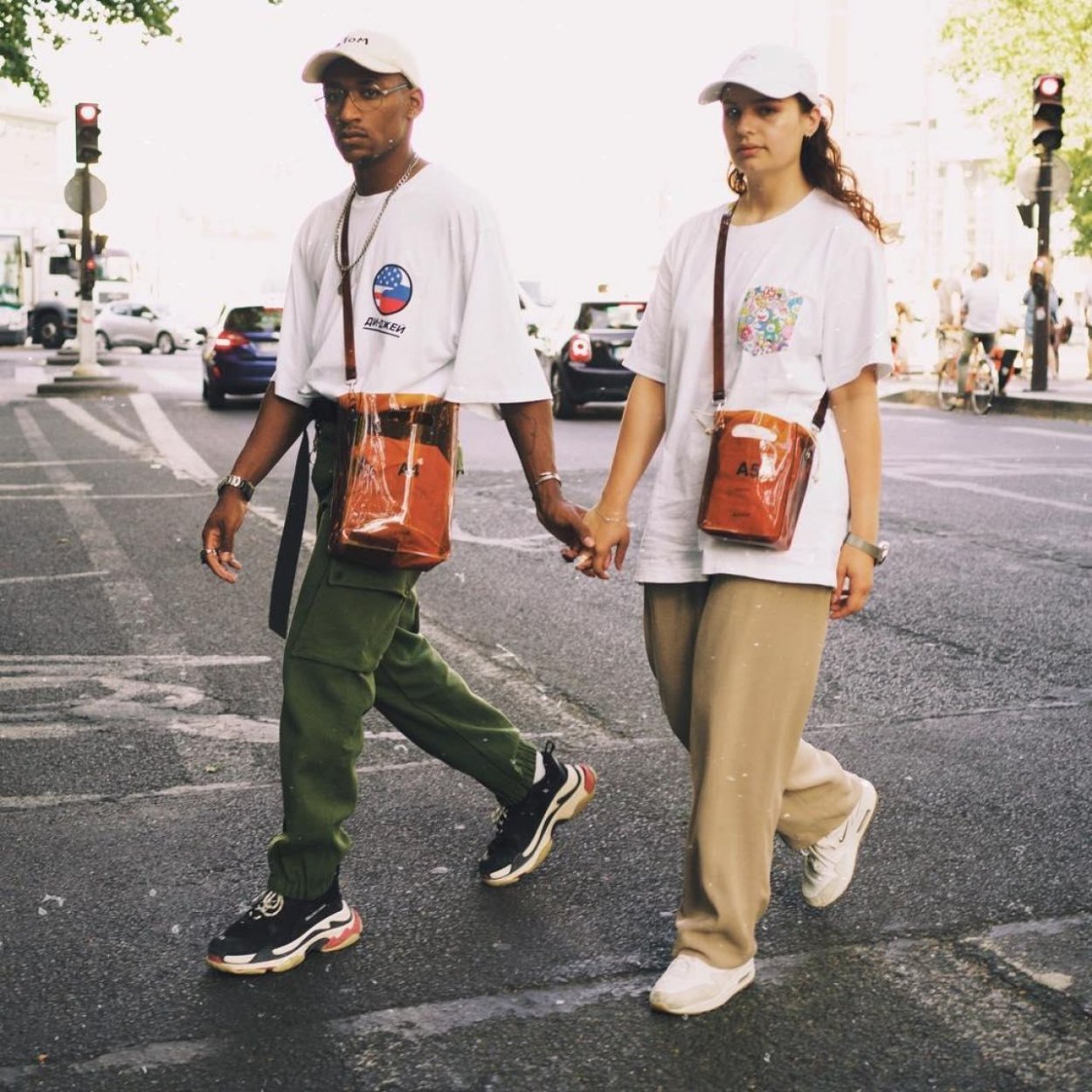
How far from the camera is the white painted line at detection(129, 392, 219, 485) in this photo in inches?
557

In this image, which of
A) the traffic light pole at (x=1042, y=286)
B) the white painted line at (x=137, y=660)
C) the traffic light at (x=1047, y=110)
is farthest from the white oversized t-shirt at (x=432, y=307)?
the traffic light pole at (x=1042, y=286)

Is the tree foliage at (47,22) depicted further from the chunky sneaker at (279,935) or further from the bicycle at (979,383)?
the chunky sneaker at (279,935)

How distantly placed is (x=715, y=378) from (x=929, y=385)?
23052 millimetres

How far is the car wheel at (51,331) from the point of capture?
50.8m

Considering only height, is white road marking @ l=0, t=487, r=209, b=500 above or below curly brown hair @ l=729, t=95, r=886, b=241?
below

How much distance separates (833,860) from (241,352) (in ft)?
65.7

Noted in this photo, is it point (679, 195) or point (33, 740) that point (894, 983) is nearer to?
point (33, 740)

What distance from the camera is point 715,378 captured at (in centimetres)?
336

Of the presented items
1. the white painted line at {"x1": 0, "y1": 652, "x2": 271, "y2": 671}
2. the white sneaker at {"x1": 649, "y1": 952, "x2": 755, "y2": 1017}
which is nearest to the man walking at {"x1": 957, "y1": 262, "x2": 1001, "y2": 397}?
the white painted line at {"x1": 0, "y1": 652, "x2": 271, "y2": 671}

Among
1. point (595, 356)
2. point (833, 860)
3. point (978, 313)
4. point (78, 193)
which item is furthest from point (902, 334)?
point (833, 860)

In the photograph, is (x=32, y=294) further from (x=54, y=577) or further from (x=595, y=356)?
(x=54, y=577)

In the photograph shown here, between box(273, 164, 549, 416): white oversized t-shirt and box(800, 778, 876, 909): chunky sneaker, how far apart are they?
3.62ft

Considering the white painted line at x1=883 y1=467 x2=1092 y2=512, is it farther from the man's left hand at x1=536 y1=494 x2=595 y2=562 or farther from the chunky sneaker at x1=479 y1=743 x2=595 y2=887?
the man's left hand at x1=536 y1=494 x2=595 y2=562

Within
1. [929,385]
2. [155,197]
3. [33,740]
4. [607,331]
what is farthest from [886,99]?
[155,197]
